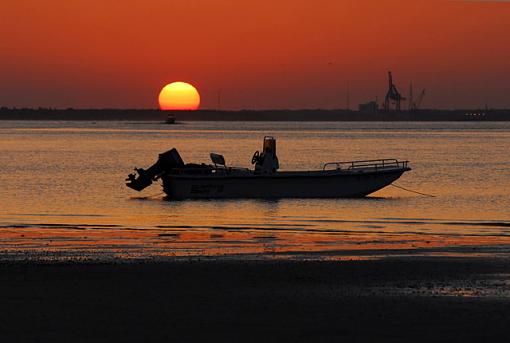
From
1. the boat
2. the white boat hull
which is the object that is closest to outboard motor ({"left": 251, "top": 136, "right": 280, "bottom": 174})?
the boat

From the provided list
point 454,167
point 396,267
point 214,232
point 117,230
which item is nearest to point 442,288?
point 396,267

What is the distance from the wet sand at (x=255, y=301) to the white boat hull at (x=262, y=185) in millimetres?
23081

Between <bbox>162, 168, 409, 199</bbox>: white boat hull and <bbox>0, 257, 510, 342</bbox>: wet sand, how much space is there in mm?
23081

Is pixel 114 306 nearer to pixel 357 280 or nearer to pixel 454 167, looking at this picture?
pixel 357 280

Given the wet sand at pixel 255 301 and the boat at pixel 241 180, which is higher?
the wet sand at pixel 255 301

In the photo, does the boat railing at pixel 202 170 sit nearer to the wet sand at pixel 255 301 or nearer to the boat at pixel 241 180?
the boat at pixel 241 180

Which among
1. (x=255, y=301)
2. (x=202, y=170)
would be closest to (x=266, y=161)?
(x=202, y=170)

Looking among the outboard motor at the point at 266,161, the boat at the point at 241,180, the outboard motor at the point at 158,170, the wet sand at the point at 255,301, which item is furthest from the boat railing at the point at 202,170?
the wet sand at the point at 255,301

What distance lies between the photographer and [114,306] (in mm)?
14586

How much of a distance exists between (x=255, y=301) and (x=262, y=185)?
28238 millimetres

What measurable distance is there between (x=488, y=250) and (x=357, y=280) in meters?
6.71

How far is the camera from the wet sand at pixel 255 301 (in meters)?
12.8

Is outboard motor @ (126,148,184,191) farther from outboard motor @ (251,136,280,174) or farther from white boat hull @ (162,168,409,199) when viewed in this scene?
outboard motor @ (251,136,280,174)

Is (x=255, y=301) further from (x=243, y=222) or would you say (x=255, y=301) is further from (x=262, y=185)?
(x=262, y=185)
